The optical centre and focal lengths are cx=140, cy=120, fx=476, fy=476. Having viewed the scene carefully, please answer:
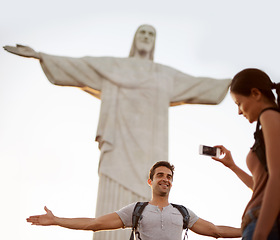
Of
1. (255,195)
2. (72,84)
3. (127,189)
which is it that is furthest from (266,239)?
(72,84)

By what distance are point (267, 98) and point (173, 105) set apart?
7103 mm

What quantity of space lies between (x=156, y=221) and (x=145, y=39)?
22.3ft

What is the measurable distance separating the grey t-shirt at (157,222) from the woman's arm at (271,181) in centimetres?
123

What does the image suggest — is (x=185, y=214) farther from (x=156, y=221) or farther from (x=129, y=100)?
(x=129, y=100)

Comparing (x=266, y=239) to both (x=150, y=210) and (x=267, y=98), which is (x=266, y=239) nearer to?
(x=267, y=98)

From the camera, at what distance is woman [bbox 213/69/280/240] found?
1583mm

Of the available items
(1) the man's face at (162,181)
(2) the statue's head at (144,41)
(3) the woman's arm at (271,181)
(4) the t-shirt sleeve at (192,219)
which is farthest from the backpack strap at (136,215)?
(2) the statue's head at (144,41)

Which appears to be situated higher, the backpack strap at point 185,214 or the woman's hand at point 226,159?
the woman's hand at point 226,159

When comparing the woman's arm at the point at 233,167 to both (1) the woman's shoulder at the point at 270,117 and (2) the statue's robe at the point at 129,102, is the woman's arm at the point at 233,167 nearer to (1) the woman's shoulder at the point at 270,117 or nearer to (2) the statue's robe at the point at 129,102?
(1) the woman's shoulder at the point at 270,117

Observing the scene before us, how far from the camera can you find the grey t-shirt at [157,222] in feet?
9.00

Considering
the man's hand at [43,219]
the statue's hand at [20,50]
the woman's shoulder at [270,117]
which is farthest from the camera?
the statue's hand at [20,50]

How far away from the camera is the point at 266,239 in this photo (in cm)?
158

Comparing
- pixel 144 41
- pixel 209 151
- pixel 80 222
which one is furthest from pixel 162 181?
pixel 144 41

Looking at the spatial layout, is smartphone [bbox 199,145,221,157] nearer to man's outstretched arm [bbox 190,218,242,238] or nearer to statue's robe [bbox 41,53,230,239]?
man's outstretched arm [bbox 190,218,242,238]
